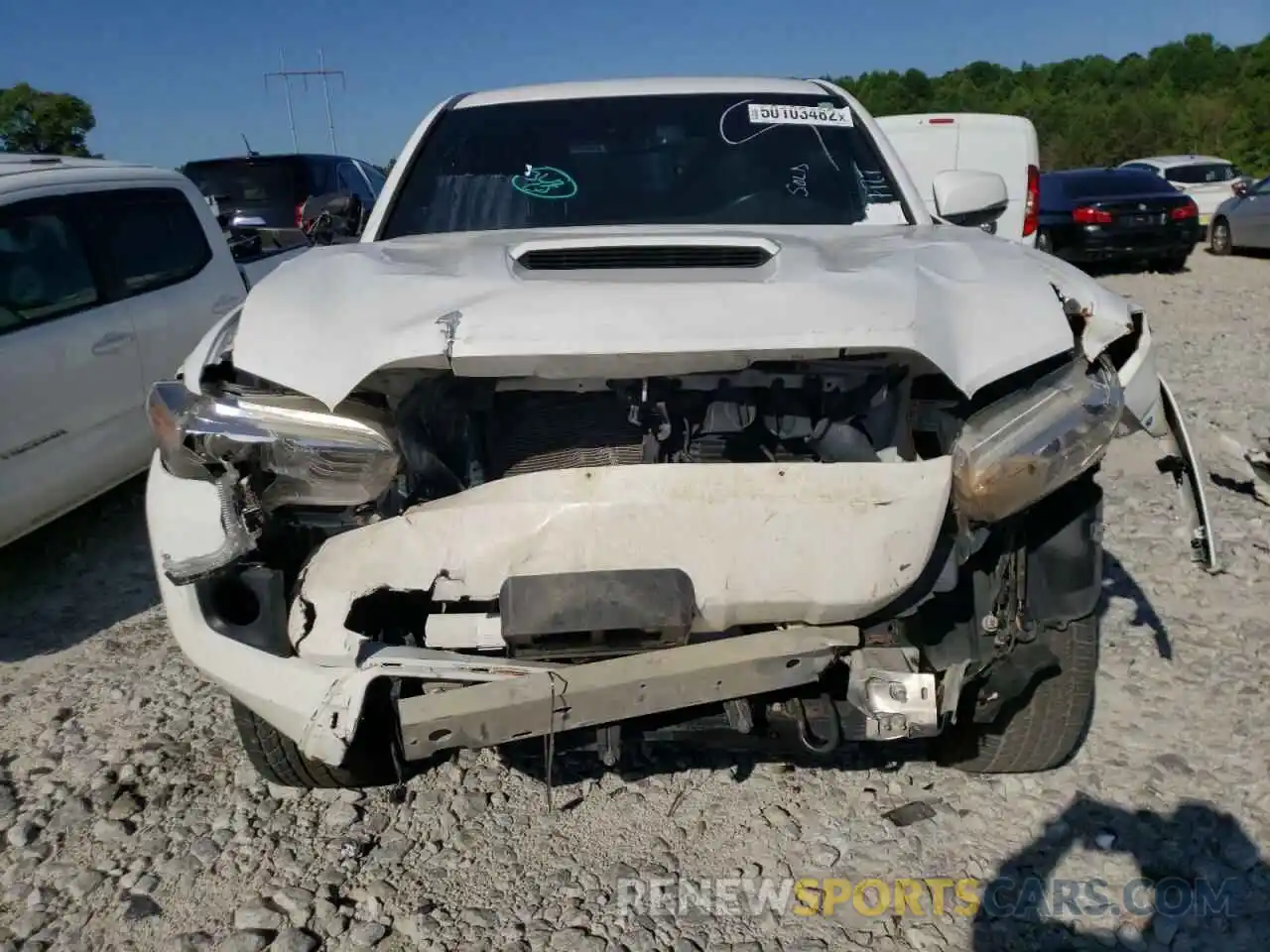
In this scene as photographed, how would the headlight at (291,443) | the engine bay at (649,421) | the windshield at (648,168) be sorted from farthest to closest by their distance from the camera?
the windshield at (648,168)
the engine bay at (649,421)
the headlight at (291,443)

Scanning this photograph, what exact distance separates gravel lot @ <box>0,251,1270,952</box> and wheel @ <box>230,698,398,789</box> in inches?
5.1

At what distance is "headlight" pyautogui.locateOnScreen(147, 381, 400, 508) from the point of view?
7.07ft

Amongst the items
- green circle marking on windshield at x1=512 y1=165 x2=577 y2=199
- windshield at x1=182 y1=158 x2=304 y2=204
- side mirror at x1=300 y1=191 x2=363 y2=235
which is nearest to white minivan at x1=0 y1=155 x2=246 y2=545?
side mirror at x1=300 y1=191 x2=363 y2=235

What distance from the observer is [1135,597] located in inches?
154

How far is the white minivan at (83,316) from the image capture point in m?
4.18

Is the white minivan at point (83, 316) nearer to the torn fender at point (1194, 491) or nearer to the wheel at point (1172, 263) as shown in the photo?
the torn fender at point (1194, 491)

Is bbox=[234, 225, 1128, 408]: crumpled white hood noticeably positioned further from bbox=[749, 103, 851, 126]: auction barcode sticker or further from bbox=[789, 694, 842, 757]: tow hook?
bbox=[749, 103, 851, 126]: auction barcode sticker

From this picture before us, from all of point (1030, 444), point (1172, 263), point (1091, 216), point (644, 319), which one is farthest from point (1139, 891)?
point (1172, 263)

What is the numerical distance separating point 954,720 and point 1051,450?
25.4 inches

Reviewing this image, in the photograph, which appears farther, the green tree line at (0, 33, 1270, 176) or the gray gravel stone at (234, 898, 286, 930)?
the green tree line at (0, 33, 1270, 176)

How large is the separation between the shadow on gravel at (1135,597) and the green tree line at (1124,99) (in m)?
31.5

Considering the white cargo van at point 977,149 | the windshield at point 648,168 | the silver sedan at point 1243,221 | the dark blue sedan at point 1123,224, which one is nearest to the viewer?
the windshield at point 648,168

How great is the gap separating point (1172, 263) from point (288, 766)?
14391 mm

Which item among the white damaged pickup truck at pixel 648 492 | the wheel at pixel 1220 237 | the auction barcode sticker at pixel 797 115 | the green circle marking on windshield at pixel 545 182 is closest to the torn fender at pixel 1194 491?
the white damaged pickup truck at pixel 648 492
